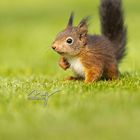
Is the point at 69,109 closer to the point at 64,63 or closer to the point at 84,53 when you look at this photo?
the point at 84,53

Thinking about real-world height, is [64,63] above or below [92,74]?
above

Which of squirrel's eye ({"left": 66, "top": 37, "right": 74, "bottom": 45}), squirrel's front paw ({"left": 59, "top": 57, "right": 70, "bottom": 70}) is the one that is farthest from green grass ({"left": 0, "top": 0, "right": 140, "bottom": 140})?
squirrel's eye ({"left": 66, "top": 37, "right": 74, "bottom": 45})

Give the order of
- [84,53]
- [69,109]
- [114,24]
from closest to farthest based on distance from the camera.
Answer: [69,109] < [84,53] < [114,24]

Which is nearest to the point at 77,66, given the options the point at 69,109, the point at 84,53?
the point at 84,53

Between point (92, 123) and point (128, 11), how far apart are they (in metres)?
19.1

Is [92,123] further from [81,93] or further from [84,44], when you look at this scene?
[84,44]

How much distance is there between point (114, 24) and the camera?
10.4m

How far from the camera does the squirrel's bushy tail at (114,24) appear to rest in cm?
1020

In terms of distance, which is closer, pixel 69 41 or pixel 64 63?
pixel 69 41

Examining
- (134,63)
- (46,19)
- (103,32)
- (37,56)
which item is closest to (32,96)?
(103,32)

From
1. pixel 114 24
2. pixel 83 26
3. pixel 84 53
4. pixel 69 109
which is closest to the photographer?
pixel 69 109

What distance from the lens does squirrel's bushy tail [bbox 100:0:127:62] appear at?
10.2 meters

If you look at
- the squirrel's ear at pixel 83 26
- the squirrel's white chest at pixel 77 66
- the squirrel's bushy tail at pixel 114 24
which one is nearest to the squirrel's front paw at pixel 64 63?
the squirrel's white chest at pixel 77 66

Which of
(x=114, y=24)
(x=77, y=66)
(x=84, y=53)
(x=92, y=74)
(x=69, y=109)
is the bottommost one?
(x=69, y=109)
